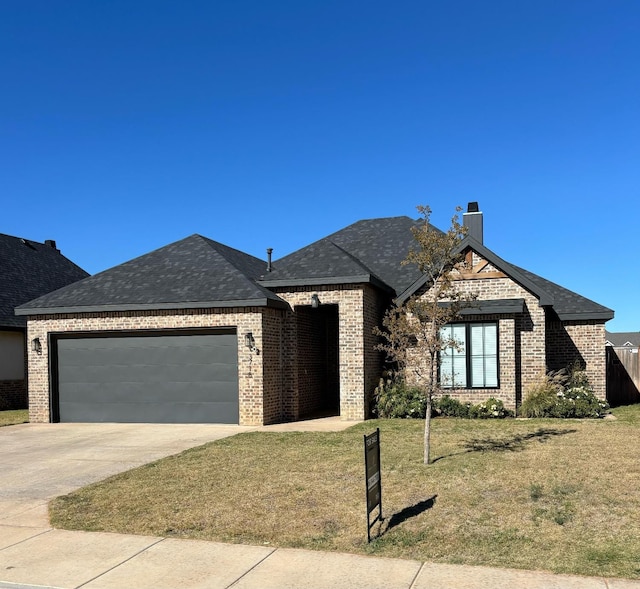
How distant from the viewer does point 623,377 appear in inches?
888

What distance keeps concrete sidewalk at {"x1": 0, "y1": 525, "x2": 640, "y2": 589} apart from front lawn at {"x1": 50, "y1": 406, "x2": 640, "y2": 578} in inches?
11.1

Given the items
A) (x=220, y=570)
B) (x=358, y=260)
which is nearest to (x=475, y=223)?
(x=358, y=260)

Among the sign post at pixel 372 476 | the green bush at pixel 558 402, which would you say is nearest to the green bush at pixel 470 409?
the green bush at pixel 558 402

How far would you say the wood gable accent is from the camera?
18234 mm

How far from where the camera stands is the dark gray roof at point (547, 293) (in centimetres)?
1781

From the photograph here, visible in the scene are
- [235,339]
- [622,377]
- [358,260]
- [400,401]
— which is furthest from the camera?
[622,377]

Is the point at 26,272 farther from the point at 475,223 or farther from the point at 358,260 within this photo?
the point at 475,223

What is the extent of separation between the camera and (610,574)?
5676mm

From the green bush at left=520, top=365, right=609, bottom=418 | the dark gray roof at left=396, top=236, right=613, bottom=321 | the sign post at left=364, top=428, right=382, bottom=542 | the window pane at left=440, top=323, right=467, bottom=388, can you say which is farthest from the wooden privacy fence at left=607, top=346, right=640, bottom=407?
the sign post at left=364, top=428, right=382, bottom=542

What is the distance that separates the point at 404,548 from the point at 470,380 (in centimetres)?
1187

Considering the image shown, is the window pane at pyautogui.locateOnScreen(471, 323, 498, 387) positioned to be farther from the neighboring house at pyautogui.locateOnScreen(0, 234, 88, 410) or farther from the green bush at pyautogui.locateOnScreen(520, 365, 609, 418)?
the neighboring house at pyautogui.locateOnScreen(0, 234, 88, 410)

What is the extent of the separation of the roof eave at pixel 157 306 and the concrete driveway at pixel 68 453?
3.19 m

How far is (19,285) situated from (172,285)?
40.2 feet

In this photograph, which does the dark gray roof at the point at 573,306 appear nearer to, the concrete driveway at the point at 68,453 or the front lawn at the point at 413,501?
the front lawn at the point at 413,501
